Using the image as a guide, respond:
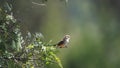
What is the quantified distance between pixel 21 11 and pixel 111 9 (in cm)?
1189

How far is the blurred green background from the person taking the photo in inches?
617

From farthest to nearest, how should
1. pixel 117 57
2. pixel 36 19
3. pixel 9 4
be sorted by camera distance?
1. pixel 36 19
2. pixel 117 57
3. pixel 9 4

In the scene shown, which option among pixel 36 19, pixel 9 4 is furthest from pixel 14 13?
pixel 36 19

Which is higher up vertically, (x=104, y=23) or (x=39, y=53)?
(x=39, y=53)

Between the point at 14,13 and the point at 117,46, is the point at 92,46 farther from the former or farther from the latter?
the point at 14,13

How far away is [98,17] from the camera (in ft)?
62.3

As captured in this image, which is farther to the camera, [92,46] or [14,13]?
[92,46]

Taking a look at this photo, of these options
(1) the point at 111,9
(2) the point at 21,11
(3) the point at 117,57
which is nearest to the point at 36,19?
(1) the point at 111,9

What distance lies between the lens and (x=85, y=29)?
1717 centimetres

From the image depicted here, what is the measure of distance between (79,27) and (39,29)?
115 centimetres

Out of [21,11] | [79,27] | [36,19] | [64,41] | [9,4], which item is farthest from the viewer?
[36,19]


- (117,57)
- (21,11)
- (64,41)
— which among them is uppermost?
(21,11)

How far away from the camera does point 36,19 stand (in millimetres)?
18812

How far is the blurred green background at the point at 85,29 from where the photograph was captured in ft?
51.4
